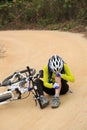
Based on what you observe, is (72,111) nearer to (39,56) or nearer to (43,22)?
(39,56)

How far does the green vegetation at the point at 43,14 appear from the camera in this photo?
19.4 metres

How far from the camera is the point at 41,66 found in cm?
1275

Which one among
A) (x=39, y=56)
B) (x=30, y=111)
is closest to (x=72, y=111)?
(x=30, y=111)

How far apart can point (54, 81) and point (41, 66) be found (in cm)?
Answer: 283

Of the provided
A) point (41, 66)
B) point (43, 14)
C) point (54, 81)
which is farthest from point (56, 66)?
point (43, 14)

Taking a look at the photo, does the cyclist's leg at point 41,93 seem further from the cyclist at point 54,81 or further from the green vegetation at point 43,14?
the green vegetation at point 43,14

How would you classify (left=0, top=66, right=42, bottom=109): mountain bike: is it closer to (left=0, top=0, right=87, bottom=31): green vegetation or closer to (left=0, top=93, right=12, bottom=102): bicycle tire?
(left=0, top=93, right=12, bottom=102): bicycle tire

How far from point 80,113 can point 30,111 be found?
116 cm

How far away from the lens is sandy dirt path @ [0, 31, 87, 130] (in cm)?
896

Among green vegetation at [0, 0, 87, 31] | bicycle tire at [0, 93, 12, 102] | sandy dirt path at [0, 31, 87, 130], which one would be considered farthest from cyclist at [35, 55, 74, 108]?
green vegetation at [0, 0, 87, 31]

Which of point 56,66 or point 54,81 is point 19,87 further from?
point 56,66

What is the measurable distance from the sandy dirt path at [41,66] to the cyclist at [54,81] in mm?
198

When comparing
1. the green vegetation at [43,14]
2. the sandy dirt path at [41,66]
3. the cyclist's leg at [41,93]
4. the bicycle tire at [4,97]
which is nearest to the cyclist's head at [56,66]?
the cyclist's leg at [41,93]

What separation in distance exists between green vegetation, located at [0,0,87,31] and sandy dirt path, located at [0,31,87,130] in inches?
50.4
